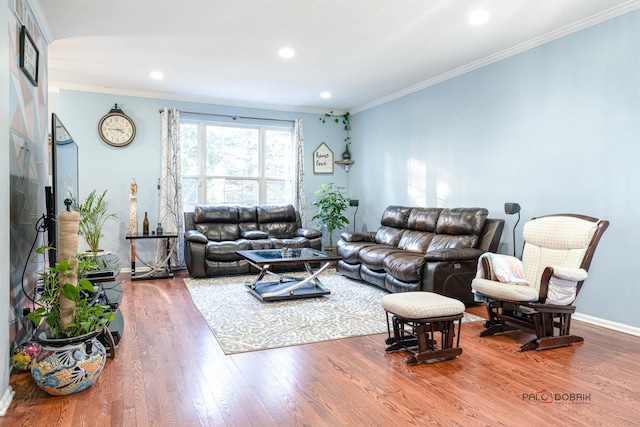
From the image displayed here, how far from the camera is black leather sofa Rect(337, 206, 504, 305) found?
4066 mm

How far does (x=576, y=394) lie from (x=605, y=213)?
1.86 m

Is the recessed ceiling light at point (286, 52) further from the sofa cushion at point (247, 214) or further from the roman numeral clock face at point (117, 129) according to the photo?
the roman numeral clock face at point (117, 129)

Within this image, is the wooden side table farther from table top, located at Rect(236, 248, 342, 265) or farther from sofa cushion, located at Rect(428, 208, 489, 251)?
sofa cushion, located at Rect(428, 208, 489, 251)

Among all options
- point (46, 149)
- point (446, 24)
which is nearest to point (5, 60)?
point (46, 149)

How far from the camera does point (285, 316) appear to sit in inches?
147

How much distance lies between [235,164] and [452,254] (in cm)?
400

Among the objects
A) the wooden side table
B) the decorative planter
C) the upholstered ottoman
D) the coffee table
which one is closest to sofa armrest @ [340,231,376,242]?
the coffee table

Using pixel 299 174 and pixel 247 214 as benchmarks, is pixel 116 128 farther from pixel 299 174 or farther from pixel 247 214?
pixel 299 174

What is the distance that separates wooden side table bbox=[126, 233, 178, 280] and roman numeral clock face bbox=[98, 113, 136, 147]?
1.45 meters

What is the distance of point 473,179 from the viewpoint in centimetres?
481

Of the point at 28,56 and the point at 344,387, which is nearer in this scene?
the point at 344,387

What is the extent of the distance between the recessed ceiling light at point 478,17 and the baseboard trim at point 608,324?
2720 millimetres

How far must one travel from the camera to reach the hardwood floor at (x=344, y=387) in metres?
2.02

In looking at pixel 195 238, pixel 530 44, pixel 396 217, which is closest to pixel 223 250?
pixel 195 238
